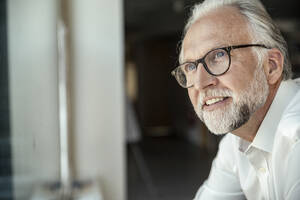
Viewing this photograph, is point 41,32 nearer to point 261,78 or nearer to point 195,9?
point 195,9

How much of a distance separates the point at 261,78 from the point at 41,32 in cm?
112

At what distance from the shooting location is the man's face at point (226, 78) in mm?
518

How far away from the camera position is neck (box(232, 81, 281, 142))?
1.87ft

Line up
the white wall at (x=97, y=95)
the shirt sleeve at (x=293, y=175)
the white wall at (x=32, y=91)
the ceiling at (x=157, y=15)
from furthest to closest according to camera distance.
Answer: the ceiling at (x=157, y=15)
the white wall at (x=97, y=95)
the white wall at (x=32, y=91)
the shirt sleeve at (x=293, y=175)

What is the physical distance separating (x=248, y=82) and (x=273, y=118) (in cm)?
8

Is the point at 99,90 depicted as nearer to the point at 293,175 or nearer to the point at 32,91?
the point at 32,91

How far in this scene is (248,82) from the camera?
53cm

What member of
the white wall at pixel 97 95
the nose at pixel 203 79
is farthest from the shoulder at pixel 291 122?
the white wall at pixel 97 95

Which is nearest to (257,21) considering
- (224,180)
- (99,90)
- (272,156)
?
(272,156)

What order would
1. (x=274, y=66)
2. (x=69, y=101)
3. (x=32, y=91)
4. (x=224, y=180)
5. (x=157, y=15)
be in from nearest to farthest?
(x=274, y=66) < (x=224, y=180) < (x=32, y=91) < (x=69, y=101) < (x=157, y=15)

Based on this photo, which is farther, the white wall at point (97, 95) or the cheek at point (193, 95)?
the white wall at point (97, 95)

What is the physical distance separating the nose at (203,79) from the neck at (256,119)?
104 millimetres

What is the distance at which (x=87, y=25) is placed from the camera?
1.81 m

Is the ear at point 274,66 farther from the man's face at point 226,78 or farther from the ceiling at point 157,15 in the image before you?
the ceiling at point 157,15
